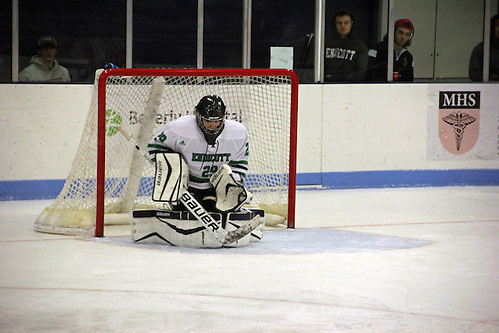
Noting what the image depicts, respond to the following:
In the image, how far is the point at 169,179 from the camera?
4043 millimetres

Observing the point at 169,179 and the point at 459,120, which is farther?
the point at 459,120

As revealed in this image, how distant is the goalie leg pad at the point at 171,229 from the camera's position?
4047mm

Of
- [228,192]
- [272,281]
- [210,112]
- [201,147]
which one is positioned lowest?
[272,281]

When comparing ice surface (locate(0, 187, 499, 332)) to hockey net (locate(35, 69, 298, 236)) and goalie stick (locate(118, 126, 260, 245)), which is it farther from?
hockey net (locate(35, 69, 298, 236))

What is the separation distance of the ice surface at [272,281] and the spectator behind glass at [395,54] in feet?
6.14

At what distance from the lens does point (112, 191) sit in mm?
4707

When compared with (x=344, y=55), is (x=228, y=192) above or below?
below

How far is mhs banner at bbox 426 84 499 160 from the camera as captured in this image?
657 centimetres

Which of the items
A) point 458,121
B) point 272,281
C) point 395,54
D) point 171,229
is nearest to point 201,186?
point 171,229

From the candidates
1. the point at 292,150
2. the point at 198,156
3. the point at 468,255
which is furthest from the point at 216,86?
the point at 468,255

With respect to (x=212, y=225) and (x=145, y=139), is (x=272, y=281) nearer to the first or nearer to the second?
(x=212, y=225)

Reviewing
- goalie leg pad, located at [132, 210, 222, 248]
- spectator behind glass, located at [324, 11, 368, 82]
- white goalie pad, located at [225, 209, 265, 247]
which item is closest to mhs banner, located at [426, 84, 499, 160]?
spectator behind glass, located at [324, 11, 368, 82]

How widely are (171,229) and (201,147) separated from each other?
0.46 m

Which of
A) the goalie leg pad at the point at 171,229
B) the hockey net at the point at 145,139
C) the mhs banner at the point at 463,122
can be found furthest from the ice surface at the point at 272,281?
the mhs banner at the point at 463,122
